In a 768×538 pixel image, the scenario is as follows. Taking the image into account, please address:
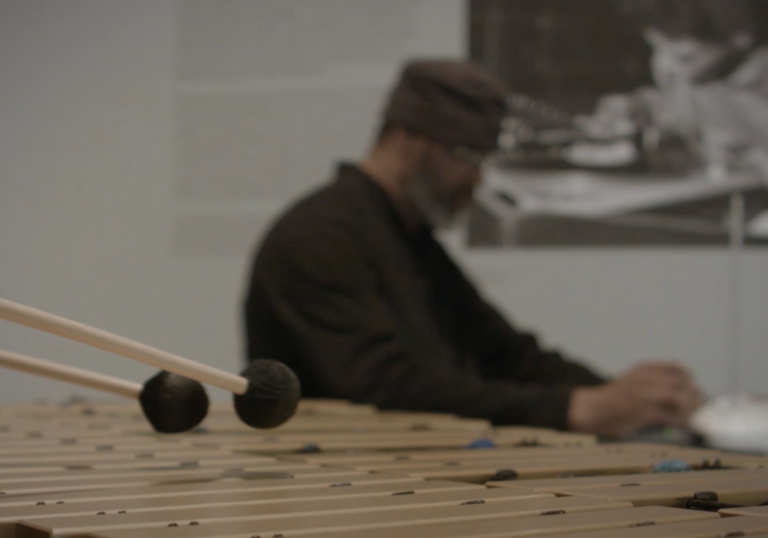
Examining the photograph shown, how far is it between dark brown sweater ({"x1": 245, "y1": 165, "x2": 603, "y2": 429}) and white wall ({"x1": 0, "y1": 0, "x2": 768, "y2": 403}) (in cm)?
65

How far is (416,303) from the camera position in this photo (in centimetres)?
203

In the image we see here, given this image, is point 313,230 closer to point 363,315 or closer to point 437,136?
point 363,315

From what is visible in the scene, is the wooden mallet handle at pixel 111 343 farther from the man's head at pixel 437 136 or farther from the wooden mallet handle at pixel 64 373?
the man's head at pixel 437 136

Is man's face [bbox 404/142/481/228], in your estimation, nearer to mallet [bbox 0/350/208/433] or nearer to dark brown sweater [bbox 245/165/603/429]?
dark brown sweater [bbox 245/165/603/429]

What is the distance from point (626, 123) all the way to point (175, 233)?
1.26 m

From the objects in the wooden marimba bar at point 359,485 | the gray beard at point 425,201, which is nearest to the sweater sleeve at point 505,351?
the gray beard at point 425,201

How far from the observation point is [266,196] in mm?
2748

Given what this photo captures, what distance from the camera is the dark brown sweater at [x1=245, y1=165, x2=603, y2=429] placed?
170cm

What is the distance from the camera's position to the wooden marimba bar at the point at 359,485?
0.55 m

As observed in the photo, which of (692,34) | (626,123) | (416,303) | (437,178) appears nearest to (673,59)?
(692,34)

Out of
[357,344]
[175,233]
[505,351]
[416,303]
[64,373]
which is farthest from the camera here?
[175,233]

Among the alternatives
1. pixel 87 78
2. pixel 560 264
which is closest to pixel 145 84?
pixel 87 78

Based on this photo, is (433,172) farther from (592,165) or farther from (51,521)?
(51,521)

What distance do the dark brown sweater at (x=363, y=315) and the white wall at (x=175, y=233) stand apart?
2.13 feet
